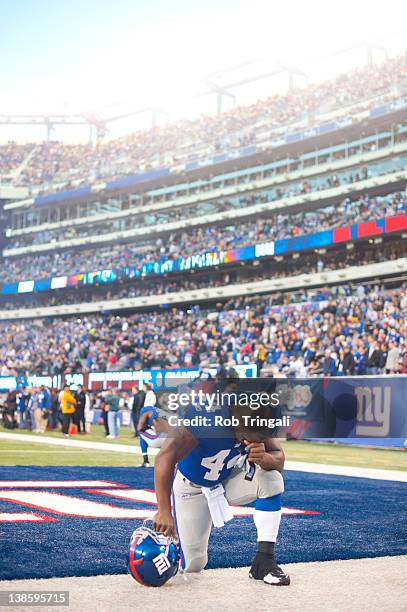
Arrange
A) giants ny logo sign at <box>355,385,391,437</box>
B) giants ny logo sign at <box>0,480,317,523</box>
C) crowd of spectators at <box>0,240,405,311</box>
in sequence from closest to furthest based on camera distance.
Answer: giants ny logo sign at <box>0,480,317,523</box>, giants ny logo sign at <box>355,385,391,437</box>, crowd of spectators at <box>0,240,405,311</box>

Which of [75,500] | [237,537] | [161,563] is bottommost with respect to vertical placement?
[75,500]

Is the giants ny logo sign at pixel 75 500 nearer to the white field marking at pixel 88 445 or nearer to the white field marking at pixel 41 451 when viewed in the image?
the white field marking at pixel 41 451

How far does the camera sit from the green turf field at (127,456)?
15.4m

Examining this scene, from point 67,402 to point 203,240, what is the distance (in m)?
29.8

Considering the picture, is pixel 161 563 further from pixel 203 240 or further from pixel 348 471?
pixel 203 240

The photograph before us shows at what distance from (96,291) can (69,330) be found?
6008 millimetres

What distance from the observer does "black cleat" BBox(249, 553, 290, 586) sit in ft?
16.6

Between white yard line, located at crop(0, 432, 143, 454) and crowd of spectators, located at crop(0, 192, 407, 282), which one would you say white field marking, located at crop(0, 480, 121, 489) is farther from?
crowd of spectators, located at crop(0, 192, 407, 282)

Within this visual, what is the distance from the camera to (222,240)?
5094 cm

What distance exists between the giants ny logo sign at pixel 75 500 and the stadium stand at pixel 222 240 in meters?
14.8

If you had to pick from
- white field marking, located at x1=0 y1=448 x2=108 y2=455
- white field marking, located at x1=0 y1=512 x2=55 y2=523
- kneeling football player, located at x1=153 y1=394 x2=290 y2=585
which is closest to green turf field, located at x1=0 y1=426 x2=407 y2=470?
white field marking, located at x1=0 y1=448 x2=108 y2=455

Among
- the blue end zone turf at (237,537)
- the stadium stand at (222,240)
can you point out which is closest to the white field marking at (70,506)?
the blue end zone turf at (237,537)

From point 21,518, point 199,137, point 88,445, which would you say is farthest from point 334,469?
point 199,137

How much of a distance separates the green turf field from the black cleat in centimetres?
996
